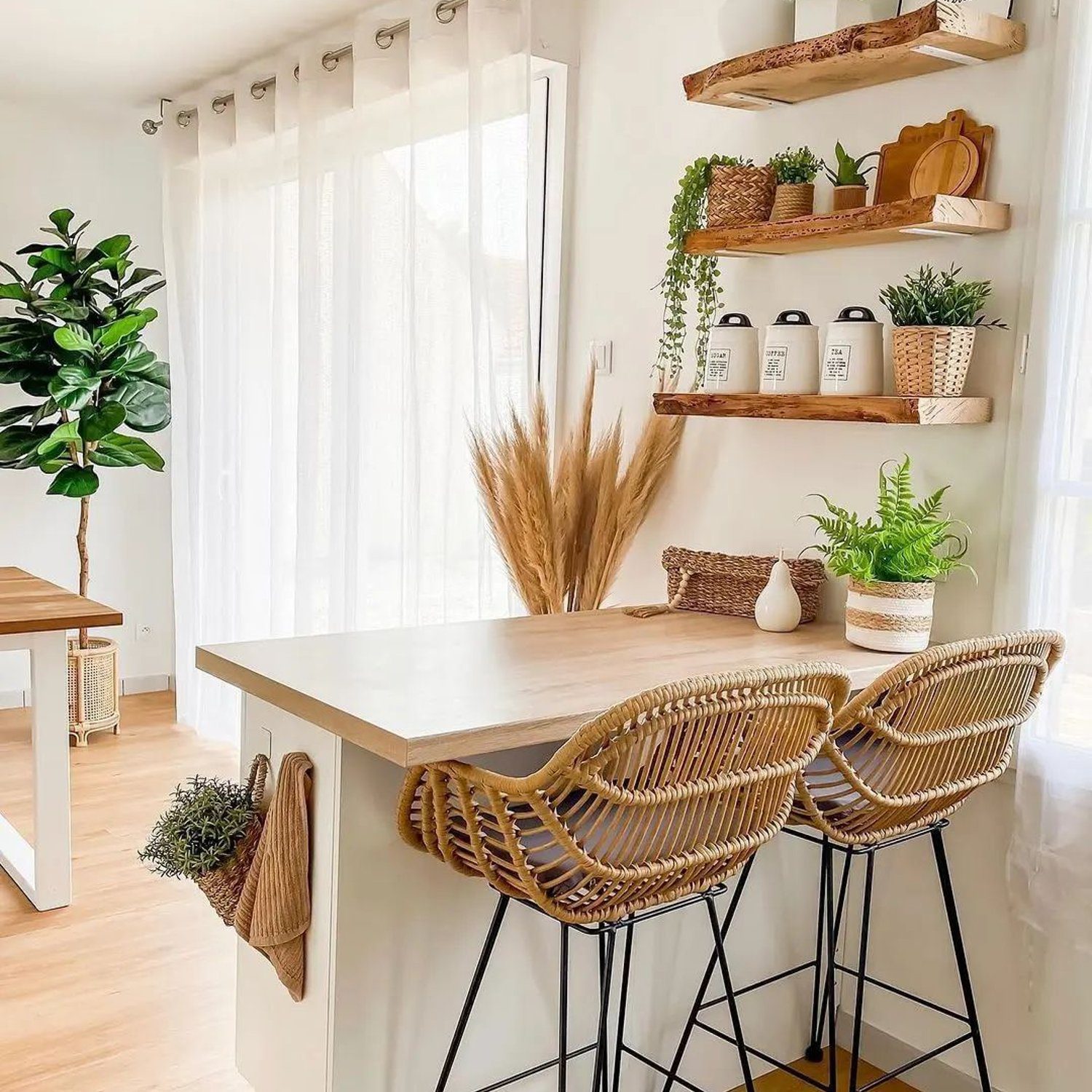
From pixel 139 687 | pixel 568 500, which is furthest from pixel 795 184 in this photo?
pixel 139 687

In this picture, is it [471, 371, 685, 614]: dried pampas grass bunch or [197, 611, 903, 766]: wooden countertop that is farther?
[471, 371, 685, 614]: dried pampas grass bunch

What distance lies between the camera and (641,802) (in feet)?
5.16

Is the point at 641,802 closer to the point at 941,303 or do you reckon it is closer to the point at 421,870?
the point at 421,870

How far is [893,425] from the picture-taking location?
2420mm

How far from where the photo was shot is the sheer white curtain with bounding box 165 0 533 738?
Answer: 3.21m

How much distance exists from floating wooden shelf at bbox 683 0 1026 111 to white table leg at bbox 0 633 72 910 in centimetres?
202

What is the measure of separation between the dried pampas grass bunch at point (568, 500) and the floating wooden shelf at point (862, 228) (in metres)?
0.50

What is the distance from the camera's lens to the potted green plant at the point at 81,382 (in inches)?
176

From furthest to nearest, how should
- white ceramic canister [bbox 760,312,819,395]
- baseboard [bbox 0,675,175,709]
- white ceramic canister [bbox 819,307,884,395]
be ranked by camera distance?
baseboard [bbox 0,675,175,709], white ceramic canister [bbox 760,312,819,395], white ceramic canister [bbox 819,307,884,395]

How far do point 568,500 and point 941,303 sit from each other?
3.40 feet

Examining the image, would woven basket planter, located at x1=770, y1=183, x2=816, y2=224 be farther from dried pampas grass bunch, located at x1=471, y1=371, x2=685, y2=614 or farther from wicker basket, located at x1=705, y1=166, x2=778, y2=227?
dried pampas grass bunch, located at x1=471, y1=371, x2=685, y2=614

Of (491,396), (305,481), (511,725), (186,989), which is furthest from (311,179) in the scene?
(511,725)

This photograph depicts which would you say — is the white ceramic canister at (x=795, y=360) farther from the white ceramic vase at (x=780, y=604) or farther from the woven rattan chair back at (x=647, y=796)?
the woven rattan chair back at (x=647, y=796)

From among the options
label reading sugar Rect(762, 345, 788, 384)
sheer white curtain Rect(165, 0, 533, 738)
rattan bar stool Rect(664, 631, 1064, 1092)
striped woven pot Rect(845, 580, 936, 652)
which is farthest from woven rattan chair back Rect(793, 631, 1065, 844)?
sheer white curtain Rect(165, 0, 533, 738)
